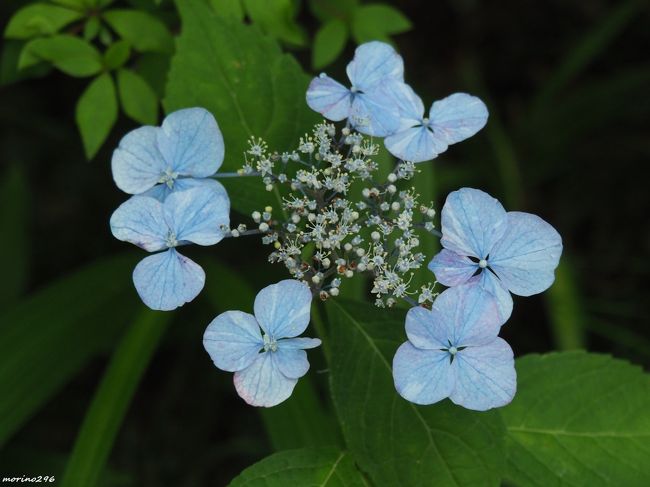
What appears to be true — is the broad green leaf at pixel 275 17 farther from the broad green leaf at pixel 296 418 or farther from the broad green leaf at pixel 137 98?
the broad green leaf at pixel 296 418

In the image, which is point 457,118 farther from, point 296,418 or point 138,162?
point 296,418

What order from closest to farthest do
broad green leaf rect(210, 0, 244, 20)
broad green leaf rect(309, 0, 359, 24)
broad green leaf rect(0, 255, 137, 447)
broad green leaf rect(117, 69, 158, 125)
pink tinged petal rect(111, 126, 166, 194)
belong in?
1. pink tinged petal rect(111, 126, 166, 194)
2. broad green leaf rect(210, 0, 244, 20)
3. broad green leaf rect(117, 69, 158, 125)
4. broad green leaf rect(309, 0, 359, 24)
5. broad green leaf rect(0, 255, 137, 447)

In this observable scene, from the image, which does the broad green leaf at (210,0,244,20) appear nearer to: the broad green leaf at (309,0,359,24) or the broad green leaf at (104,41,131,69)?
the broad green leaf at (104,41,131,69)

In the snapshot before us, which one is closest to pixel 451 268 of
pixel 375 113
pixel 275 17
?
pixel 375 113

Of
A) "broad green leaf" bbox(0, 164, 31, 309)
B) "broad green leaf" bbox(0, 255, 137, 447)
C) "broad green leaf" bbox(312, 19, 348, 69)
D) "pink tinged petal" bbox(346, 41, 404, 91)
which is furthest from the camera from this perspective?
"broad green leaf" bbox(0, 164, 31, 309)

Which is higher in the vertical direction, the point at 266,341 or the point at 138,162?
the point at 138,162

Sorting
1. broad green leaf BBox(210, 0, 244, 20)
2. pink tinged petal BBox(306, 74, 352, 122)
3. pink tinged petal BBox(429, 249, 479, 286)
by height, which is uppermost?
broad green leaf BBox(210, 0, 244, 20)

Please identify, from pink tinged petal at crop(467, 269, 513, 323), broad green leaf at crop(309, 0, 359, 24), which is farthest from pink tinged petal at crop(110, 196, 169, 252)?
broad green leaf at crop(309, 0, 359, 24)

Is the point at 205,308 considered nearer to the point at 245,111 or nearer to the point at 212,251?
the point at 212,251
